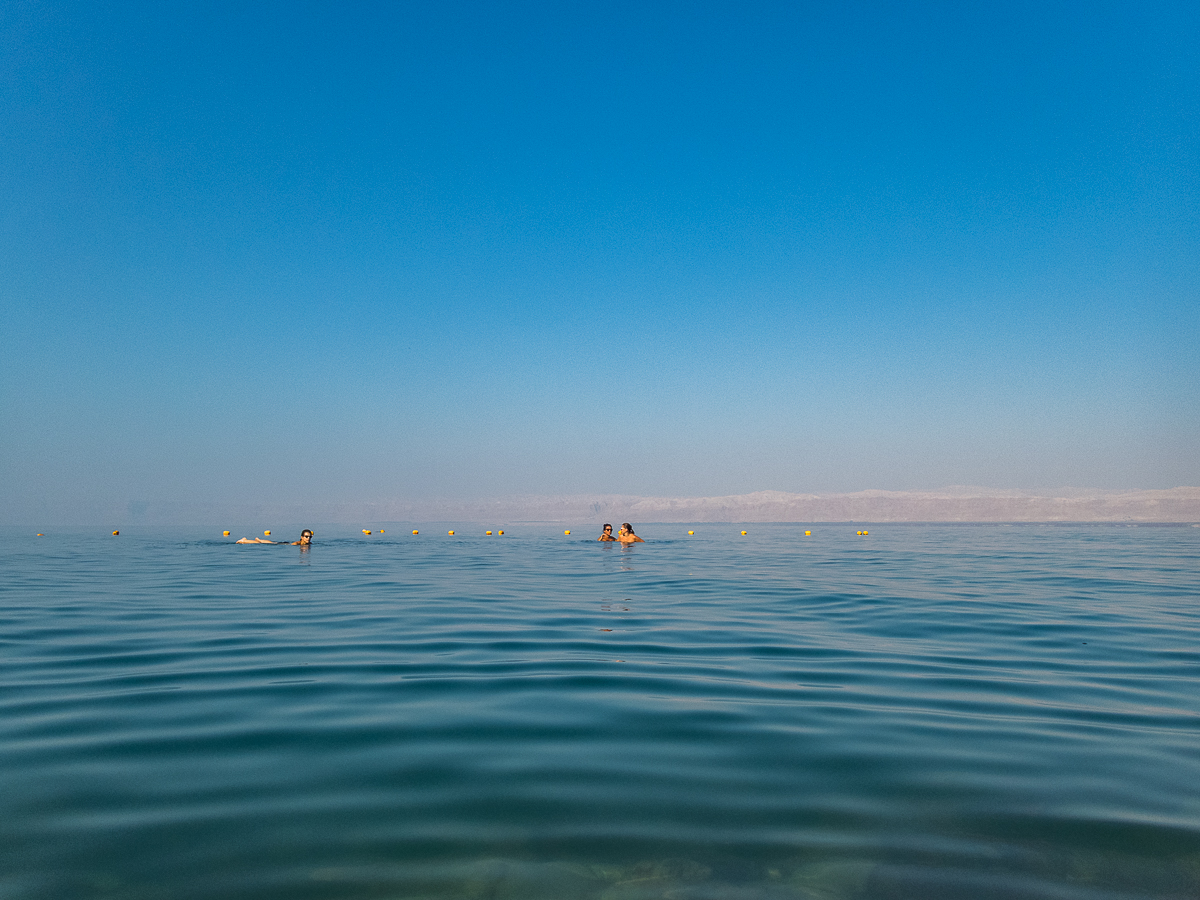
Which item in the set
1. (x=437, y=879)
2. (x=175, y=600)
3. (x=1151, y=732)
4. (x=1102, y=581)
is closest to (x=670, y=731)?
(x=437, y=879)

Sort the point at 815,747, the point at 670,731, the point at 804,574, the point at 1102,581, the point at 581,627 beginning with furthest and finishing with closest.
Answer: the point at 804,574
the point at 1102,581
the point at 581,627
the point at 670,731
the point at 815,747

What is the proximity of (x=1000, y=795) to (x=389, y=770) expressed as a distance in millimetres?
4268

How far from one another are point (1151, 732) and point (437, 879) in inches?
247

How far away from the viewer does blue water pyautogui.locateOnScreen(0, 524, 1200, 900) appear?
152 inches

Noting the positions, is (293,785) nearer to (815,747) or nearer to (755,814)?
(755,814)

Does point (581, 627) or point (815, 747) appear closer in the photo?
point (815, 747)

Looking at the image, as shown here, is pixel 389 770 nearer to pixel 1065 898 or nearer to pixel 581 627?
pixel 1065 898

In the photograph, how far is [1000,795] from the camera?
193 inches

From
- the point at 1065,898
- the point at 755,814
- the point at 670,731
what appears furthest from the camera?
the point at 670,731

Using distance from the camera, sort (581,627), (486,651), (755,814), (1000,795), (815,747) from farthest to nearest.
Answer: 1. (581,627)
2. (486,651)
3. (815,747)
4. (1000,795)
5. (755,814)

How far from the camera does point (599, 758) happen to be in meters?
5.64

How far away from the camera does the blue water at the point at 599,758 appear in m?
3.86

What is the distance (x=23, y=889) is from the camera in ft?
11.8

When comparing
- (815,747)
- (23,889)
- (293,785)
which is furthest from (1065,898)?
(23,889)
